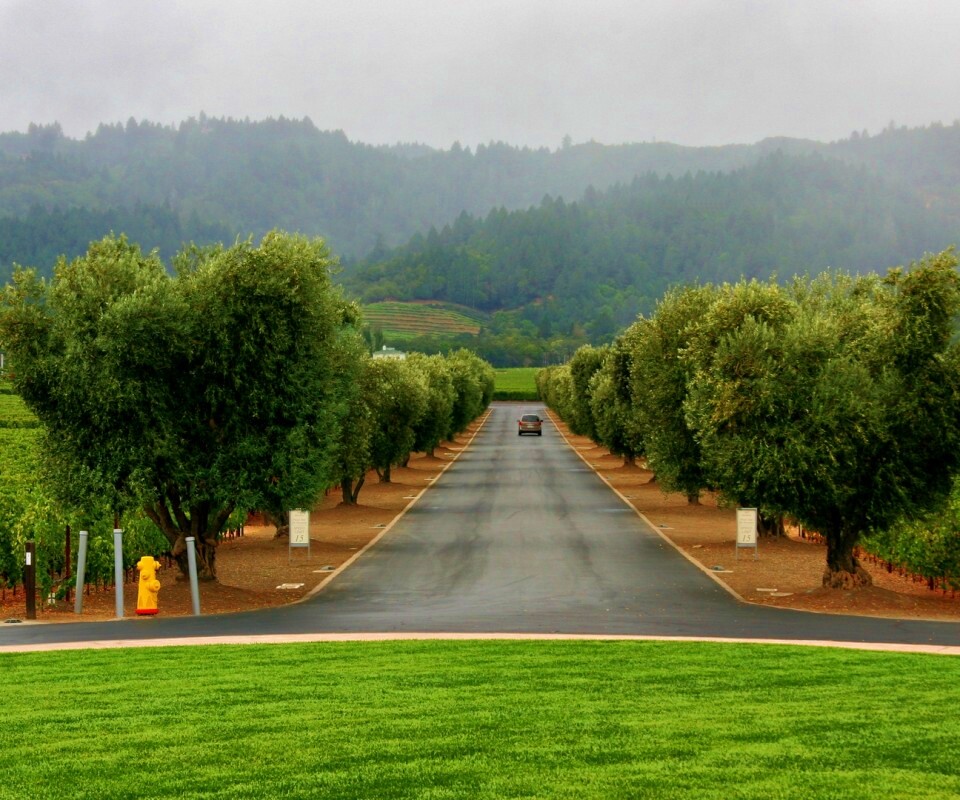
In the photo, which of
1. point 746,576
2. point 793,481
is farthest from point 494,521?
point 793,481

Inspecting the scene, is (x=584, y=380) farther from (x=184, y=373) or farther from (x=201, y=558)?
(x=184, y=373)

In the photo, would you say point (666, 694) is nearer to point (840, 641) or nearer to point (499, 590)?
point (840, 641)

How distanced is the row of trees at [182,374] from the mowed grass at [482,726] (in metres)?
7.38

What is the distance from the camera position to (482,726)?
410 inches

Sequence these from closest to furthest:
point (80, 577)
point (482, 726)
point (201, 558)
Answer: point (482, 726), point (80, 577), point (201, 558)

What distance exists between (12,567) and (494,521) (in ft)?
58.2

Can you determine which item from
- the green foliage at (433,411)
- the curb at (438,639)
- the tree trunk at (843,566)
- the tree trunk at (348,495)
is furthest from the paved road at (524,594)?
the green foliage at (433,411)

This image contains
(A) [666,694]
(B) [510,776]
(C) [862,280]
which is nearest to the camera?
(B) [510,776]

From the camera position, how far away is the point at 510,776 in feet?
28.6

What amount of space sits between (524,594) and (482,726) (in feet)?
43.2

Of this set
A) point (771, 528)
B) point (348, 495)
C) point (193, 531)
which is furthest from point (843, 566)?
point (348, 495)

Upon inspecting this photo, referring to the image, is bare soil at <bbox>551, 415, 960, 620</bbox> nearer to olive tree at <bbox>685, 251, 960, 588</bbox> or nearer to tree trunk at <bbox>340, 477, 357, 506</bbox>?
olive tree at <bbox>685, 251, 960, 588</bbox>

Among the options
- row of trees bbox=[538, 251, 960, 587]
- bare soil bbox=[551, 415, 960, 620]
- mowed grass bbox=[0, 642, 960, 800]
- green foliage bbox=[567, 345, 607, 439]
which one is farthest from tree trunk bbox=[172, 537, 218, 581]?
green foliage bbox=[567, 345, 607, 439]

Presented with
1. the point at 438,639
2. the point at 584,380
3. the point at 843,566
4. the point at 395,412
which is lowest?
the point at 438,639
